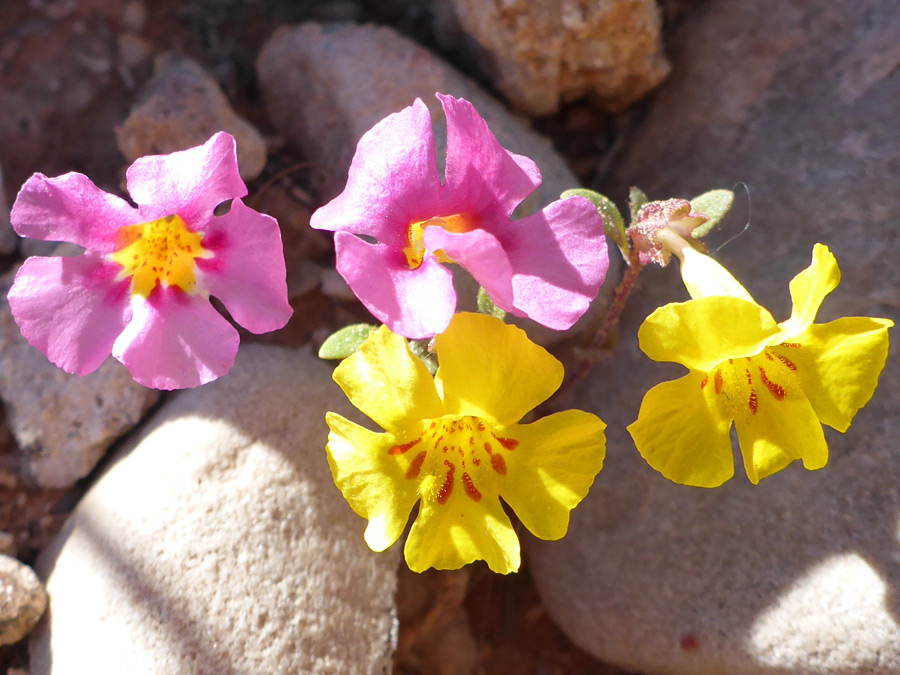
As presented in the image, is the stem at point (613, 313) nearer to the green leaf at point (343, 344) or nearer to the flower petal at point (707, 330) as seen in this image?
the flower petal at point (707, 330)

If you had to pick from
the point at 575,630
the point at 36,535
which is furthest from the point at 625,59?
the point at 36,535

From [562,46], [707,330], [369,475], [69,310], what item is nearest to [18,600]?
[69,310]

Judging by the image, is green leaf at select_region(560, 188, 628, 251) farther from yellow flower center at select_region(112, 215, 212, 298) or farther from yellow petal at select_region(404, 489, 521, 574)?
yellow flower center at select_region(112, 215, 212, 298)

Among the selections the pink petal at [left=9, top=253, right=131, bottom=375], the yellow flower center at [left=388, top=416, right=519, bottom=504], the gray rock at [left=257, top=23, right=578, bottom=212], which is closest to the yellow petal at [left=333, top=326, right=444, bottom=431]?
the yellow flower center at [left=388, top=416, right=519, bottom=504]

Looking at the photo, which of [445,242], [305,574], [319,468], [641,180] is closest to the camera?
[445,242]

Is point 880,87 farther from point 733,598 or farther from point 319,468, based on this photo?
point 319,468

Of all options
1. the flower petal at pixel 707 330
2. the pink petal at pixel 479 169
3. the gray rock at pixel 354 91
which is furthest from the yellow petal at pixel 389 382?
the gray rock at pixel 354 91

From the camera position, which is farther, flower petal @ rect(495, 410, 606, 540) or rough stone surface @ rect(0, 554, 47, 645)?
rough stone surface @ rect(0, 554, 47, 645)

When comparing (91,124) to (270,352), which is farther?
(91,124)
